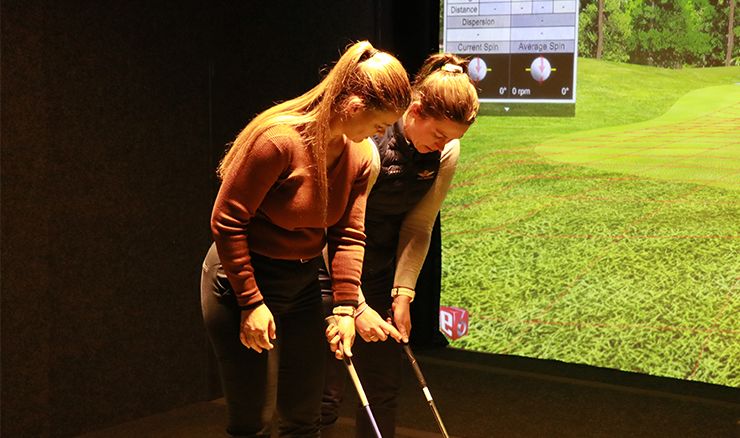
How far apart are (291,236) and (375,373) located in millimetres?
663

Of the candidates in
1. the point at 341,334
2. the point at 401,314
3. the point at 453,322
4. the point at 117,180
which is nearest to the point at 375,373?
the point at 401,314

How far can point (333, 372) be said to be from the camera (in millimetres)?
1979

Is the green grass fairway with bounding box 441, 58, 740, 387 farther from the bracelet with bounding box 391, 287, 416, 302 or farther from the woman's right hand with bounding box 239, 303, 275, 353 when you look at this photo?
the woman's right hand with bounding box 239, 303, 275, 353

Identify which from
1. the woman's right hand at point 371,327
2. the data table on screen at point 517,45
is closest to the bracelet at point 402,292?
the woman's right hand at point 371,327

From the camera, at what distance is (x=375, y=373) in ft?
6.41

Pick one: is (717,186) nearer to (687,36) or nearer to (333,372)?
(687,36)

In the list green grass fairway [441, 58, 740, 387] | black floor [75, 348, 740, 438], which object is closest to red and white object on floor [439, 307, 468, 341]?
green grass fairway [441, 58, 740, 387]

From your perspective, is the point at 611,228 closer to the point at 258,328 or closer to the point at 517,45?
the point at 517,45

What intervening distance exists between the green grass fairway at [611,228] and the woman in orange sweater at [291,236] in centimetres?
208

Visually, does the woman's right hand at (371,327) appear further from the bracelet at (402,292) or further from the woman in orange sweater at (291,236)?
the bracelet at (402,292)

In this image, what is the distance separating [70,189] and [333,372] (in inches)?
48.4

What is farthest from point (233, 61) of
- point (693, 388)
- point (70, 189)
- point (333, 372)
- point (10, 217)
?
point (693, 388)

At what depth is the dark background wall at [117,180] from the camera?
2383mm

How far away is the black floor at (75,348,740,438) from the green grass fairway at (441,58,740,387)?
10cm
